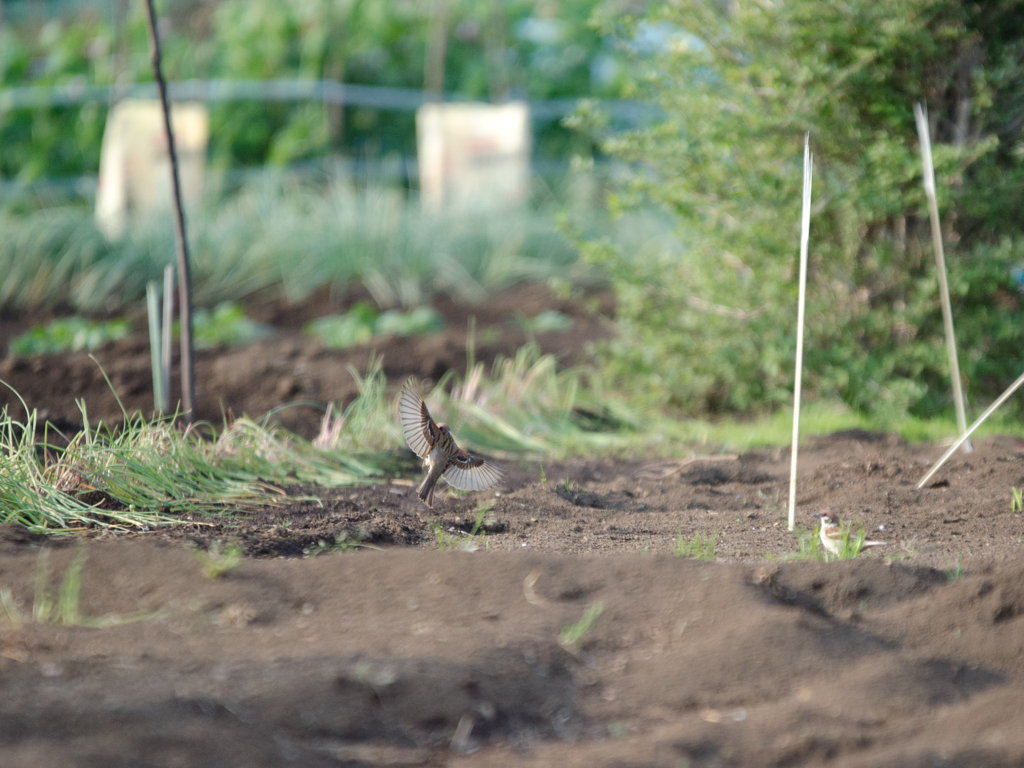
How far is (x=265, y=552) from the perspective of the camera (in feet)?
7.54

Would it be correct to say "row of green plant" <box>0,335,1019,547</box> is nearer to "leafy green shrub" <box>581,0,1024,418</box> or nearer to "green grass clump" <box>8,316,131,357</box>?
"leafy green shrub" <box>581,0,1024,418</box>

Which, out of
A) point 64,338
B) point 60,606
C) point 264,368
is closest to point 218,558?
point 60,606

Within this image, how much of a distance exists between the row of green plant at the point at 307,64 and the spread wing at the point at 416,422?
8.21 metres

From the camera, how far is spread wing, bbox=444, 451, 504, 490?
8.25ft

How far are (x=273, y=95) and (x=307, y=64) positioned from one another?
86 centimetres

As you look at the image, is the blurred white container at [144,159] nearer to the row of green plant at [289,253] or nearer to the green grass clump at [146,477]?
the row of green plant at [289,253]

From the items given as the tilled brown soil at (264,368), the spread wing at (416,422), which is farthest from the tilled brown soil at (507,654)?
the tilled brown soil at (264,368)

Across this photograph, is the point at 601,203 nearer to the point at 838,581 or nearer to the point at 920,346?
the point at 920,346

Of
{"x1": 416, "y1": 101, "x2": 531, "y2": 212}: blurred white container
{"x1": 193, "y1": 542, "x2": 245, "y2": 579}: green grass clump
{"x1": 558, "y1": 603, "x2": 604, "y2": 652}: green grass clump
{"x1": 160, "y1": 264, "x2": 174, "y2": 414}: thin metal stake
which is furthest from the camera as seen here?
{"x1": 416, "y1": 101, "x2": 531, "y2": 212}: blurred white container

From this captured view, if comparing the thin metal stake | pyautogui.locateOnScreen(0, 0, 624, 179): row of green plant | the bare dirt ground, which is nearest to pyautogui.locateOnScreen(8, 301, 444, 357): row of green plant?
the thin metal stake

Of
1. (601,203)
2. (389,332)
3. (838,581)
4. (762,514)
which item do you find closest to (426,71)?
(601,203)

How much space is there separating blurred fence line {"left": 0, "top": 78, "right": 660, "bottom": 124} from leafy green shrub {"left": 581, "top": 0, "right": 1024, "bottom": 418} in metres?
5.59

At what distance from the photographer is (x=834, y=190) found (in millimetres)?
3939

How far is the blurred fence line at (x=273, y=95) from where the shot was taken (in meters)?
10.1
